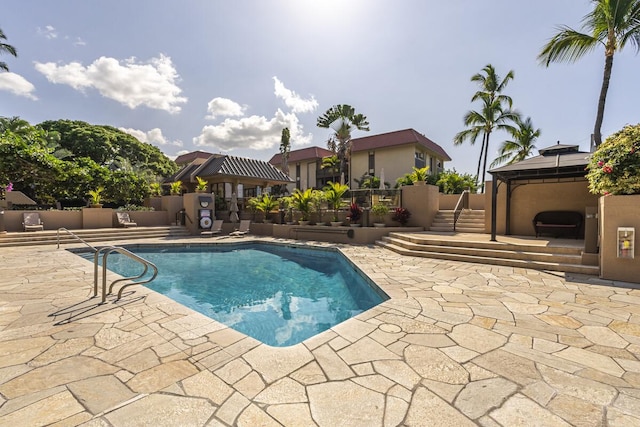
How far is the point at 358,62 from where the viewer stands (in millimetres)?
10570

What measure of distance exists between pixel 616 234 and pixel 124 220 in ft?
64.2

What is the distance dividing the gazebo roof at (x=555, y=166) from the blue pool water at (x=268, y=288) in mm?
5532

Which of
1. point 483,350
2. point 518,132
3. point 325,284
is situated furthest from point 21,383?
point 518,132

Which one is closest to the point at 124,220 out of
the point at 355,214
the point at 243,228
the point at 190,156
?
the point at 243,228

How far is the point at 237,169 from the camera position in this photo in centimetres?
2080

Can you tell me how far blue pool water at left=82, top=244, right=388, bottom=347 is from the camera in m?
4.76

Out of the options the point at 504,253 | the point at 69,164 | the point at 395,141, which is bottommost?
the point at 504,253

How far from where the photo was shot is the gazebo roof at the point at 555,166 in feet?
23.7

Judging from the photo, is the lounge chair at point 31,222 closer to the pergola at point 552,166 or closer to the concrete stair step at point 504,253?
the concrete stair step at point 504,253

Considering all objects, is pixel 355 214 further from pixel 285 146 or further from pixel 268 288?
pixel 285 146

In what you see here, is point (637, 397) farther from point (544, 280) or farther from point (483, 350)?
point (544, 280)

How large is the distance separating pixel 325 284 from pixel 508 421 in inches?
210

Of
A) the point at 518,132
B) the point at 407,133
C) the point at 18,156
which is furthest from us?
the point at 407,133

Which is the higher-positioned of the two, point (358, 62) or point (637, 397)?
point (358, 62)
